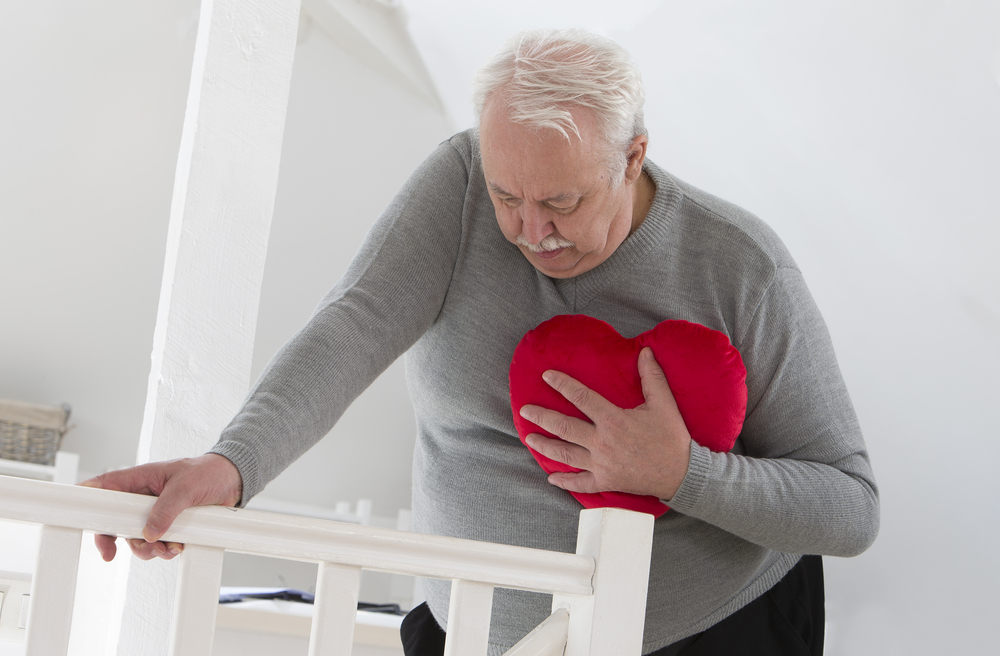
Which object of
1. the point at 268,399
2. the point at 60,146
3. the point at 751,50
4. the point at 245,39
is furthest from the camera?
the point at 60,146

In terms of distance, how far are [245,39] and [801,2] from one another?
98 centimetres

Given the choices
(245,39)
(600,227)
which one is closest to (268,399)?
(600,227)

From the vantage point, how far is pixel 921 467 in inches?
70.8

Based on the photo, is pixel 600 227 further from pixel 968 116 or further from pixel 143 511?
pixel 968 116

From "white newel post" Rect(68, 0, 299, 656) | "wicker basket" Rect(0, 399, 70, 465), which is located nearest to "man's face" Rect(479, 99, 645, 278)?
"white newel post" Rect(68, 0, 299, 656)

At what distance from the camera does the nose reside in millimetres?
916

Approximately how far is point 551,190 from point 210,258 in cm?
74

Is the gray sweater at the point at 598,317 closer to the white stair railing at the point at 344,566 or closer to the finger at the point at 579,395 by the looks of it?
the finger at the point at 579,395

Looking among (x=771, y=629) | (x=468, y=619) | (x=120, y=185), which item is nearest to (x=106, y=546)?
(x=468, y=619)

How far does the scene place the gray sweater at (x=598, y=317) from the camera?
3.08 ft

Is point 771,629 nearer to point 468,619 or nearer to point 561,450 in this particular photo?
point 561,450

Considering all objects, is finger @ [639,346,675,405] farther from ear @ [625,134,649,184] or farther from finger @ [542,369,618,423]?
ear @ [625,134,649,184]

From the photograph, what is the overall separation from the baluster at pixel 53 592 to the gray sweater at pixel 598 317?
0.33 metres

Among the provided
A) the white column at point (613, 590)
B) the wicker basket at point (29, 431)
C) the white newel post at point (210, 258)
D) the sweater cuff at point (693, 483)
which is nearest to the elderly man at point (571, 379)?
the sweater cuff at point (693, 483)
